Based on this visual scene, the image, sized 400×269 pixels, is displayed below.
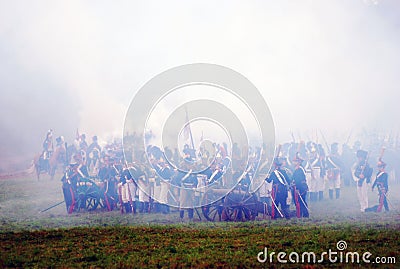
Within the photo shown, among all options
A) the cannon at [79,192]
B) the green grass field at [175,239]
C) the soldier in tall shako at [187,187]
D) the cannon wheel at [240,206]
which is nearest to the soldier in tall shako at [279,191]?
the green grass field at [175,239]

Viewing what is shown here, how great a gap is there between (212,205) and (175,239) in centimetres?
340

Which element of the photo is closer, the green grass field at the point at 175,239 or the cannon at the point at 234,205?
the green grass field at the point at 175,239

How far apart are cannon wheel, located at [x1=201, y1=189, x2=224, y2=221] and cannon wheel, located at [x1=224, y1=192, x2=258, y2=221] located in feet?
0.77

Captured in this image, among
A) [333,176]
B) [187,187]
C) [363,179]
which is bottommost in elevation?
[187,187]

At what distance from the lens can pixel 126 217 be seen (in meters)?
14.7

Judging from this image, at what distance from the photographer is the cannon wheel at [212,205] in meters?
14.0

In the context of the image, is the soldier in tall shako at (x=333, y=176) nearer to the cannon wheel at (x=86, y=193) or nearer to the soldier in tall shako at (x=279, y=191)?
the soldier in tall shako at (x=279, y=191)

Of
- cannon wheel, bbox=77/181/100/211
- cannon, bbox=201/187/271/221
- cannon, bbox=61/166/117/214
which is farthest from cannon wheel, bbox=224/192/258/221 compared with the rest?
cannon wheel, bbox=77/181/100/211

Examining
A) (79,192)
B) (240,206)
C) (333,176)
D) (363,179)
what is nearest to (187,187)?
(240,206)

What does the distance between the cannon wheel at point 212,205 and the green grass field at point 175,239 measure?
458 mm

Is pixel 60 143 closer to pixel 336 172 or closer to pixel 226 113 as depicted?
pixel 226 113

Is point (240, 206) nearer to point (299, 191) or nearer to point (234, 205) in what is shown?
point (234, 205)

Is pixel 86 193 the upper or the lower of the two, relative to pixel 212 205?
upper

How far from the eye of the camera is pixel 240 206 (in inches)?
536
